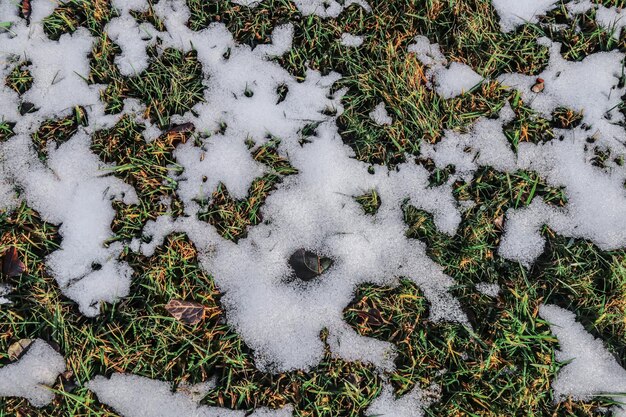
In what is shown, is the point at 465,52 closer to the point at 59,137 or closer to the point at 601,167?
the point at 601,167

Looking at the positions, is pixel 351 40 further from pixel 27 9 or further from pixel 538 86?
pixel 27 9

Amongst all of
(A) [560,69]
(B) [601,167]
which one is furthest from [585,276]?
(A) [560,69]

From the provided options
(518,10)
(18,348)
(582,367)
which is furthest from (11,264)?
(518,10)

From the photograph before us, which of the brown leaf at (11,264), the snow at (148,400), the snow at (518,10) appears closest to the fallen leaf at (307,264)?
the snow at (148,400)

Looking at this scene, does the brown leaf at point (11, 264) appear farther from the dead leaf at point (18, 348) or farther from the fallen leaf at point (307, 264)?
the fallen leaf at point (307, 264)

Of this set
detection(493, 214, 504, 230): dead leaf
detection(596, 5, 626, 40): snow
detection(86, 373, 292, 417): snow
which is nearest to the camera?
detection(86, 373, 292, 417): snow

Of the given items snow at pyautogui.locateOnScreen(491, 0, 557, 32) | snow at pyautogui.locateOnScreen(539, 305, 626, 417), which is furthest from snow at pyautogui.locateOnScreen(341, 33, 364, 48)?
snow at pyautogui.locateOnScreen(539, 305, 626, 417)

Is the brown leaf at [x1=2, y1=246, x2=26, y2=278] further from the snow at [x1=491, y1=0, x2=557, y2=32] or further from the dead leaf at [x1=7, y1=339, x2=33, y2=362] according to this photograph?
the snow at [x1=491, y1=0, x2=557, y2=32]
